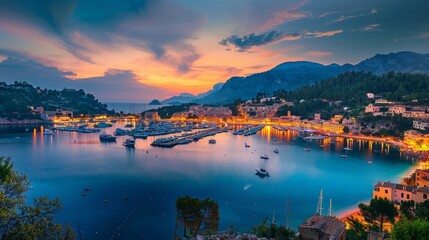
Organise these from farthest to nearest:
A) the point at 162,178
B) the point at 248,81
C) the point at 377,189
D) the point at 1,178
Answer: the point at 248,81
the point at 162,178
the point at 377,189
the point at 1,178

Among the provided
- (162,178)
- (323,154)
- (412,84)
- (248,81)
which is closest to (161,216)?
(162,178)

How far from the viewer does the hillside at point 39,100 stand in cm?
4362

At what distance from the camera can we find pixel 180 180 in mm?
13945

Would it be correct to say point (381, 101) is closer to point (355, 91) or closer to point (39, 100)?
point (355, 91)

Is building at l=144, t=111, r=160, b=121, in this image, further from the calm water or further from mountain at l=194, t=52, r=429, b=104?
mountain at l=194, t=52, r=429, b=104

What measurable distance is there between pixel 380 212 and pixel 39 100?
60602 millimetres

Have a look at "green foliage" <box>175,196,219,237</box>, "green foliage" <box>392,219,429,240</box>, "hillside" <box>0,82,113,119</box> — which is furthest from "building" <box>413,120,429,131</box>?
"hillside" <box>0,82,113,119</box>

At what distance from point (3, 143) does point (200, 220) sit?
78.5 feet

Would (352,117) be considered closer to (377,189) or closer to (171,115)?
(377,189)

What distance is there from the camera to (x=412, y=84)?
140 ft

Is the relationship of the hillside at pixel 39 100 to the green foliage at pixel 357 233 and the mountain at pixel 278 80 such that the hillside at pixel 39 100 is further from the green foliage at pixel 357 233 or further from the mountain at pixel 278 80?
the mountain at pixel 278 80

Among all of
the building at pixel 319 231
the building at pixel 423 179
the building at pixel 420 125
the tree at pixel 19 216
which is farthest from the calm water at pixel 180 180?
the building at pixel 420 125

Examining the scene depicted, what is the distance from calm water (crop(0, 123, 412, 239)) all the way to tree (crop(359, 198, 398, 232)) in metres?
2.58

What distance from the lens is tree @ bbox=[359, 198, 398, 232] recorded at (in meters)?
7.12
